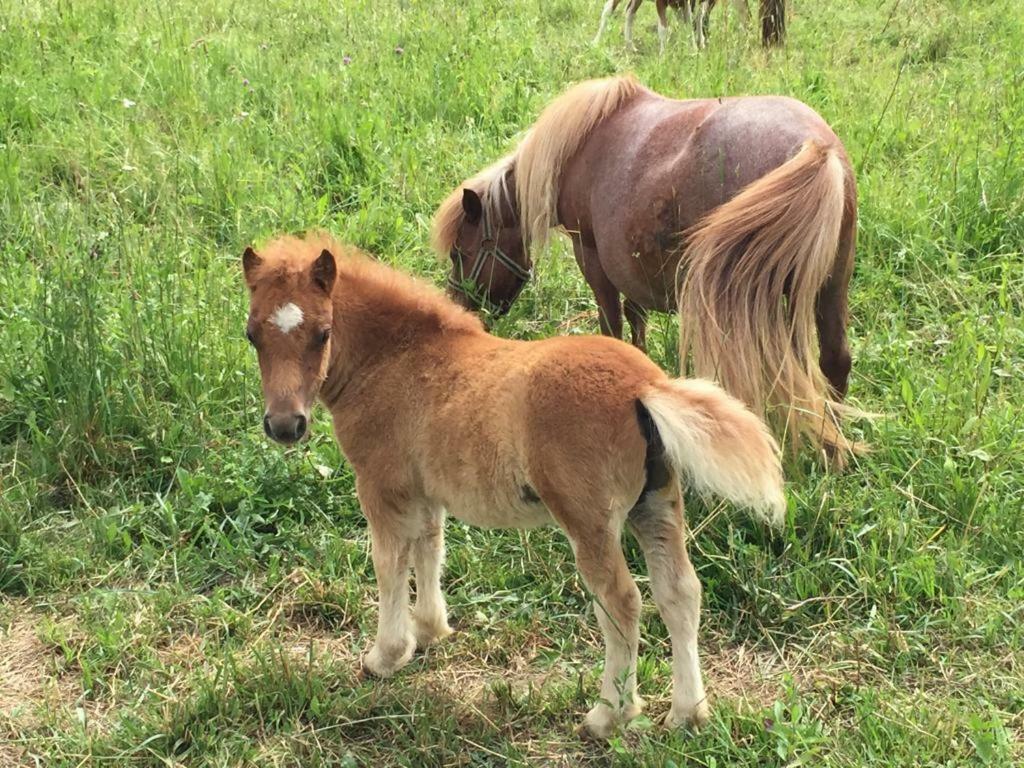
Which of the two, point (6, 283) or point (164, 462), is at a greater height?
point (6, 283)

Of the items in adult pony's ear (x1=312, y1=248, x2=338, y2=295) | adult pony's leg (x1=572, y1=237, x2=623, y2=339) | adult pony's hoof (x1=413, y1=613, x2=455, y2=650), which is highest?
adult pony's ear (x1=312, y1=248, x2=338, y2=295)

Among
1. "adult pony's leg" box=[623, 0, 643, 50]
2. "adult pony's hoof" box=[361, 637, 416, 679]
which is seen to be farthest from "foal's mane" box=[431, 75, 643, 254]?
"adult pony's leg" box=[623, 0, 643, 50]

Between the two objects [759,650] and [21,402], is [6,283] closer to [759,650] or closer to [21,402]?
[21,402]

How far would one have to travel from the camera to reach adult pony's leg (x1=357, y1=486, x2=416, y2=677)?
2775 mm

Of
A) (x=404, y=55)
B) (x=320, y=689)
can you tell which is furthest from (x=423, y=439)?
(x=404, y=55)

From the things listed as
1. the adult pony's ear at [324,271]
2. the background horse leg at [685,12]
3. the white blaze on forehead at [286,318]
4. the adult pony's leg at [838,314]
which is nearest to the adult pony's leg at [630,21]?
the background horse leg at [685,12]

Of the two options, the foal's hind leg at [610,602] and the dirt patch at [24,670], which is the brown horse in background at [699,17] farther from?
the dirt patch at [24,670]

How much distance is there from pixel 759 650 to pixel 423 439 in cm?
120

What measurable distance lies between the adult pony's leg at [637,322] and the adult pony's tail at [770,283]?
3.50 ft

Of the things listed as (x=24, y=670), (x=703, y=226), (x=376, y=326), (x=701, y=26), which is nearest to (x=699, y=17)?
(x=701, y=26)

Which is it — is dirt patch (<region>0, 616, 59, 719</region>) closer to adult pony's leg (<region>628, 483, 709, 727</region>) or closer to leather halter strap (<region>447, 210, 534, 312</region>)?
adult pony's leg (<region>628, 483, 709, 727</region>)

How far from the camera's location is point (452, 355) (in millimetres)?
2797

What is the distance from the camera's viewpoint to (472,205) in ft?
14.3

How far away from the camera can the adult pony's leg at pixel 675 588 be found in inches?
99.7
